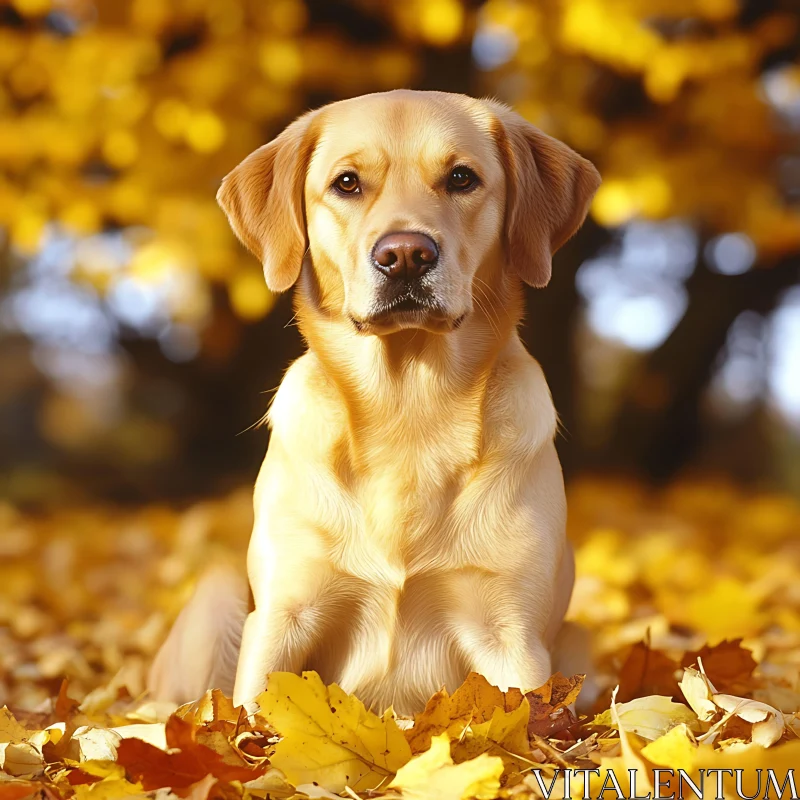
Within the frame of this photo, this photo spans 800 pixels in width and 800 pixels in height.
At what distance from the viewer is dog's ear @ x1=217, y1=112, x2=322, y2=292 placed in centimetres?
228

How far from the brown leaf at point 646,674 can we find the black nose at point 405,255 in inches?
50.0

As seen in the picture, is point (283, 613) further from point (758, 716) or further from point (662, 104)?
point (662, 104)

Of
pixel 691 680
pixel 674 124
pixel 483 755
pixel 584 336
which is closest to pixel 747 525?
pixel 674 124

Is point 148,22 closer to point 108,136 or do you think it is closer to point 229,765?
point 108,136

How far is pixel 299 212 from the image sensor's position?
2.29m

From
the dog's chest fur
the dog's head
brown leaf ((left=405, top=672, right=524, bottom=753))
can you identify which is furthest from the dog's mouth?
brown leaf ((left=405, top=672, right=524, bottom=753))

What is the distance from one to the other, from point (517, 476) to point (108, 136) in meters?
4.41

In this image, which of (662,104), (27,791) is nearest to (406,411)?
(27,791)

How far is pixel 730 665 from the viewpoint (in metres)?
2.63

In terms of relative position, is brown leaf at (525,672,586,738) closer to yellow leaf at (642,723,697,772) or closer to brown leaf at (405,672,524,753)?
brown leaf at (405,672,524,753)

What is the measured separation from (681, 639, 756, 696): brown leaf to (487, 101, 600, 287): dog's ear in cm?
113

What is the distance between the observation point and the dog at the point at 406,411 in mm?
2119

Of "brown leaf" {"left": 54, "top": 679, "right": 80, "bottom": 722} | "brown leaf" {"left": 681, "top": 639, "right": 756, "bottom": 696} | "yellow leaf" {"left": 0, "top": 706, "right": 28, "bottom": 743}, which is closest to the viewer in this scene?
"yellow leaf" {"left": 0, "top": 706, "right": 28, "bottom": 743}

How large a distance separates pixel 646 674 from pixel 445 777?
1.12 metres
